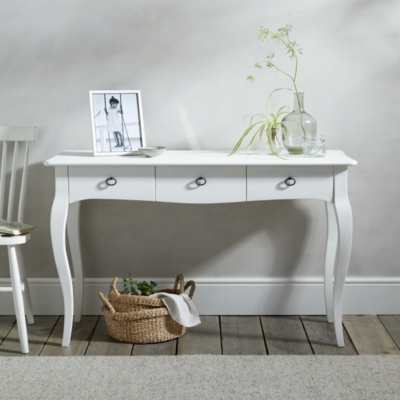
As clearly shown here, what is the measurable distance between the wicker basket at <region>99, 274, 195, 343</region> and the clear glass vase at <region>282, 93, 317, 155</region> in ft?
2.80

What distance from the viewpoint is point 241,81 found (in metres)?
2.69

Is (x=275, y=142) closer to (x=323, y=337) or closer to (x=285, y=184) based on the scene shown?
(x=285, y=184)

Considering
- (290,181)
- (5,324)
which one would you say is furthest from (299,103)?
(5,324)

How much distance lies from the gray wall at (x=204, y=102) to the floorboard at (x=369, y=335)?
0.77ft

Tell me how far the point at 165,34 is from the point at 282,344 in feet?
4.78

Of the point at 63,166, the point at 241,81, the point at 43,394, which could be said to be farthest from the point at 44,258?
the point at 241,81

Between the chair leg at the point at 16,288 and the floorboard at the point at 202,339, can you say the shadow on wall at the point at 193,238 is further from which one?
the chair leg at the point at 16,288

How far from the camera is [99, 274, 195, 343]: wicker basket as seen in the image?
7.97ft

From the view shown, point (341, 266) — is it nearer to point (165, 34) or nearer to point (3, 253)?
point (165, 34)

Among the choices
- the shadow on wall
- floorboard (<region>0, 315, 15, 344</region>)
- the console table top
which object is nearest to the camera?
the console table top

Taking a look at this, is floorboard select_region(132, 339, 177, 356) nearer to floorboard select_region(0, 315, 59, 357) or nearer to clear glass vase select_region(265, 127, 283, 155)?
floorboard select_region(0, 315, 59, 357)

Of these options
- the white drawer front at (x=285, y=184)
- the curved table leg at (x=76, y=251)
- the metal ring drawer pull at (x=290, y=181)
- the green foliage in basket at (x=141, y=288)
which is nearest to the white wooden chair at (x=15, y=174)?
the curved table leg at (x=76, y=251)

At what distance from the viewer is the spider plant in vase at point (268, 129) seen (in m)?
2.47

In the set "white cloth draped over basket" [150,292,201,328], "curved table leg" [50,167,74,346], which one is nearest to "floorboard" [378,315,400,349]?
"white cloth draped over basket" [150,292,201,328]
